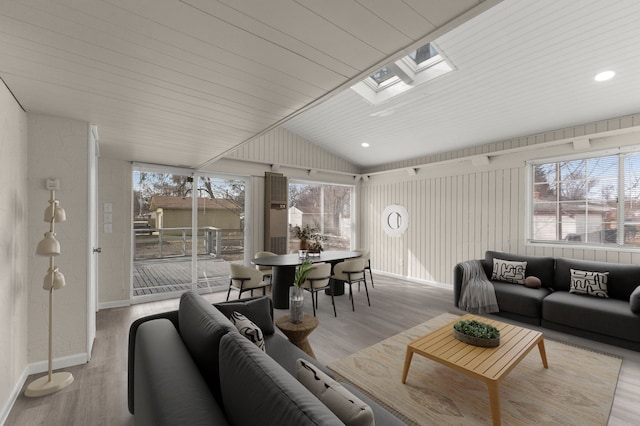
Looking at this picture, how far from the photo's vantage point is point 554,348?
3.02 meters

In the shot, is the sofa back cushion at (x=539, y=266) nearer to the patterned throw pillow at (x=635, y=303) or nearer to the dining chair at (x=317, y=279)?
the patterned throw pillow at (x=635, y=303)

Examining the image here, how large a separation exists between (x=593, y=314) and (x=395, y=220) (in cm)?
379

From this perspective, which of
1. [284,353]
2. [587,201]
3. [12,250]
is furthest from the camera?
[587,201]

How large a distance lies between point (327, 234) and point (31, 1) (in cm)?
643

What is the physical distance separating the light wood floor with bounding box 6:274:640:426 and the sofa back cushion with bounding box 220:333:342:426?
1509mm

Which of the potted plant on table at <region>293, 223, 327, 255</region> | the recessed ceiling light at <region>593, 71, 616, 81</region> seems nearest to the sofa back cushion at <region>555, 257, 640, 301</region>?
the recessed ceiling light at <region>593, 71, 616, 81</region>

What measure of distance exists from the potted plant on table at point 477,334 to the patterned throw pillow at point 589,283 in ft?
7.08

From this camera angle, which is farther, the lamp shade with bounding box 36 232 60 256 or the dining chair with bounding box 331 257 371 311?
the dining chair with bounding box 331 257 371 311

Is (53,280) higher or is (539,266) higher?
(53,280)

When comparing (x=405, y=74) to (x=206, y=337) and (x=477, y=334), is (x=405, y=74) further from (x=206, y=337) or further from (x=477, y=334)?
(x=206, y=337)

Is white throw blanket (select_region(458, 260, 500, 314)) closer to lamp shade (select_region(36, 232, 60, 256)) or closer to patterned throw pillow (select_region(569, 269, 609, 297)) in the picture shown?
patterned throw pillow (select_region(569, 269, 609, 297))

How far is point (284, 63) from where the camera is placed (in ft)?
5.49

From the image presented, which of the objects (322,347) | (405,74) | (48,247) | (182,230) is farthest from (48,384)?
(405,74)

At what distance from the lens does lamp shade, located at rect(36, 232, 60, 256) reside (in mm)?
2219
